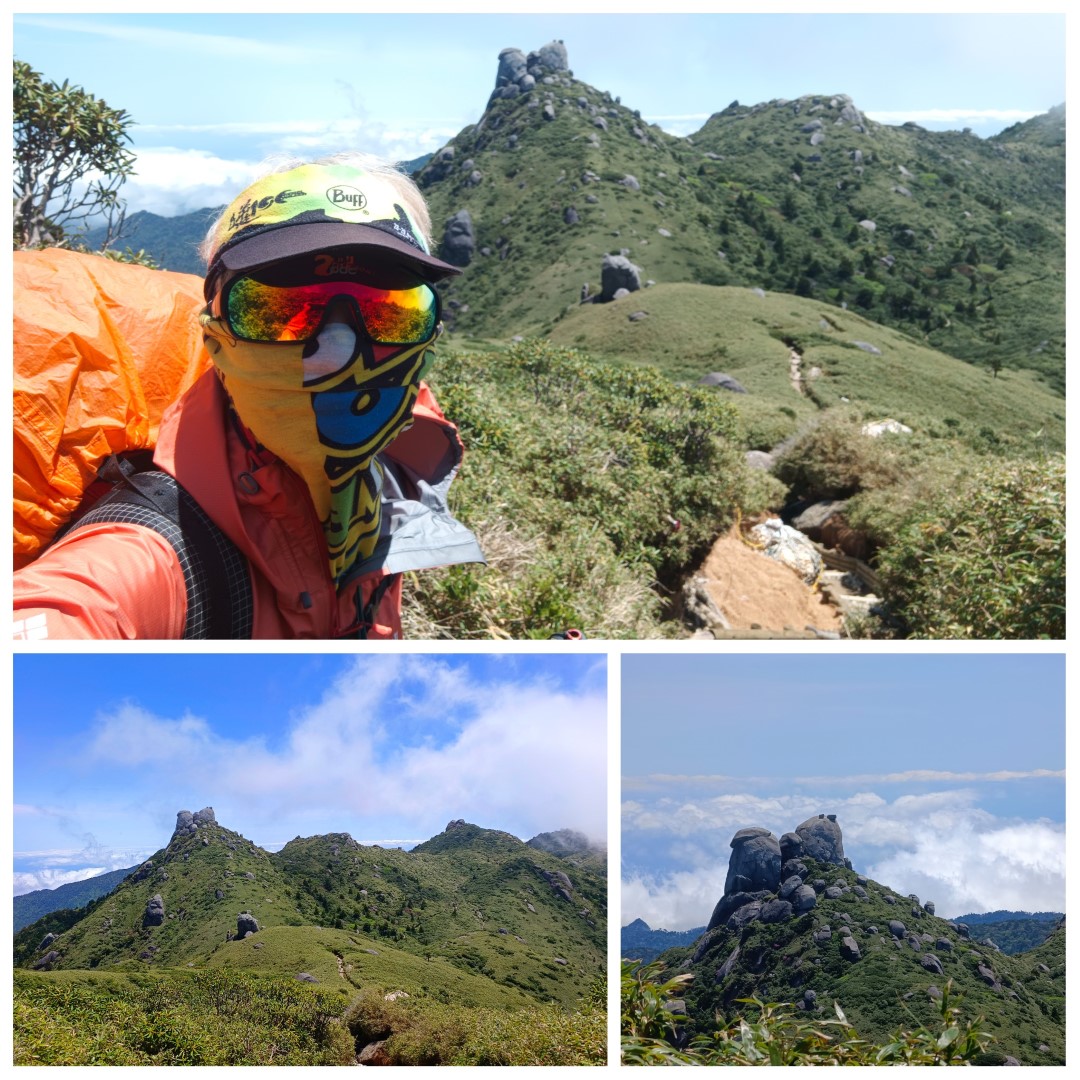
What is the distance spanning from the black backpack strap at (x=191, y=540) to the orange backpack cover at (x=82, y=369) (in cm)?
7

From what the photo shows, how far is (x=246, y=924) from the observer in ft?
5.55

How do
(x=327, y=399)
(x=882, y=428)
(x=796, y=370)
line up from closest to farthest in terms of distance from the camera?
(x=327, y=399)
(x=882, y=428)
(x=796, y=370)

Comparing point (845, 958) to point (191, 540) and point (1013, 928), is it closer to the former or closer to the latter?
point (1013, 928)

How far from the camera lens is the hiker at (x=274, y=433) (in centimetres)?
155

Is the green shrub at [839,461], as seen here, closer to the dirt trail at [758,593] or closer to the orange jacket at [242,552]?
the dirt trail at [758,593]

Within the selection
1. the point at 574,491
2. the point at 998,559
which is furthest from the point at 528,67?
the point at 998,559

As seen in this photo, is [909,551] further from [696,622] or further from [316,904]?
[316,904]

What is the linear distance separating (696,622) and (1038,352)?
6350 centimetres

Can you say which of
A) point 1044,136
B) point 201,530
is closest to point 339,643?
point 201,530

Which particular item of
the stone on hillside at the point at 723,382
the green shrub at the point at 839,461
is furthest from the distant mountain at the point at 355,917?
the stone on hillside at the point at 723,382

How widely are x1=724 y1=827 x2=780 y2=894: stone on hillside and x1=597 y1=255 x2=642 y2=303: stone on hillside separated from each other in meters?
67.2

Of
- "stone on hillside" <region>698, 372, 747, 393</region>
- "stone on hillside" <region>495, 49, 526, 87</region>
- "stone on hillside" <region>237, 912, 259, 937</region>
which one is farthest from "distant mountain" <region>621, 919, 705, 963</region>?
"stone on hillside" <region>495, 49, 526, 87</region>

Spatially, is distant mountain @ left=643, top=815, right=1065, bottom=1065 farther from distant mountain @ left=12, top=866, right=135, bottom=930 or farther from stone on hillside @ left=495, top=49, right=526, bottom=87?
stone on hillside @ left=495, top=49, right=526, bottom=87

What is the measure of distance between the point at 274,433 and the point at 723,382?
4087 centimetres
